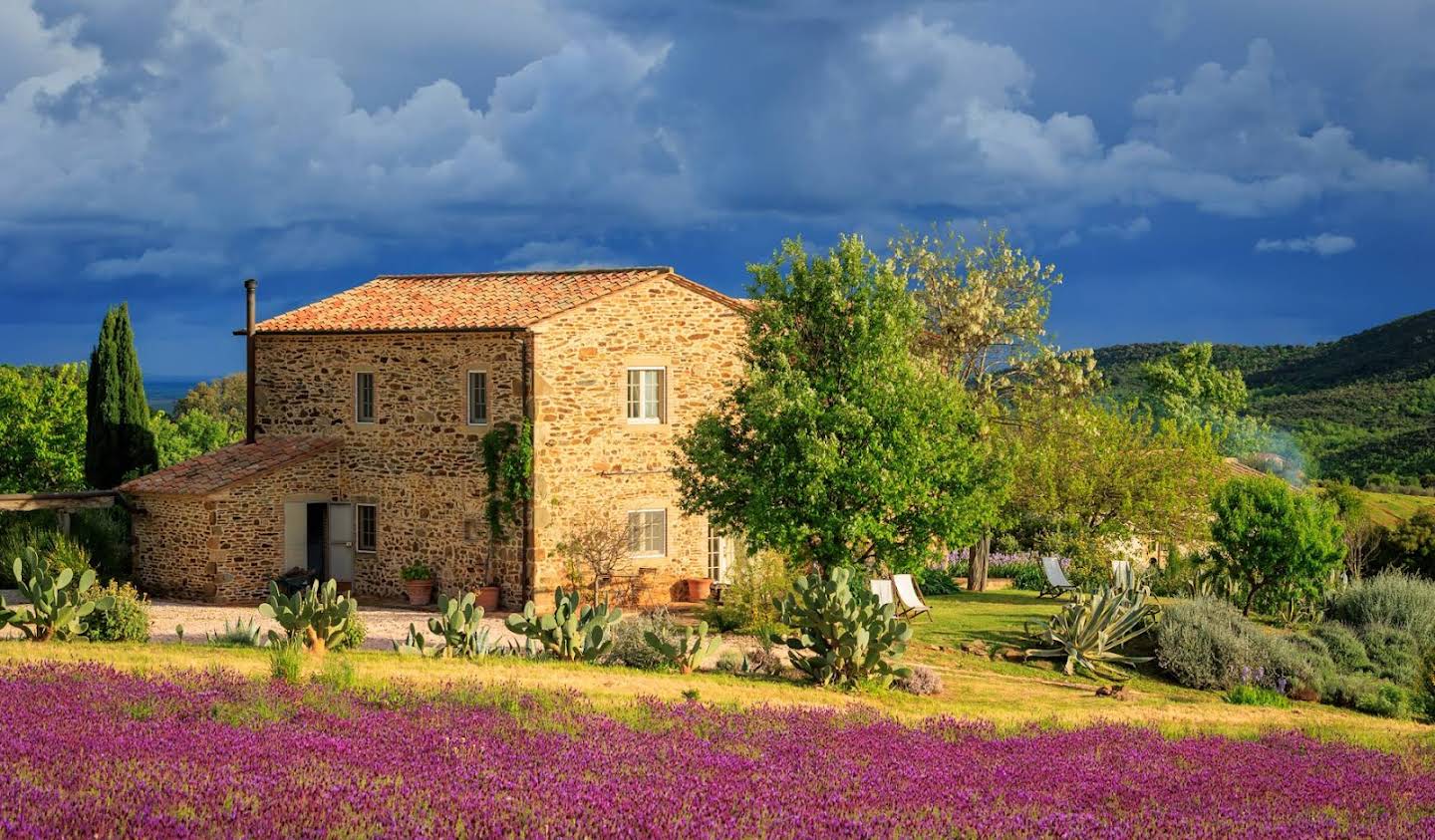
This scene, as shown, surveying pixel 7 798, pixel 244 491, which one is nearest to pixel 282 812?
pixel 7 798

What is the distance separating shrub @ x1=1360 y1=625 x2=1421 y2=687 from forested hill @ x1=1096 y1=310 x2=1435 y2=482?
3340 cm

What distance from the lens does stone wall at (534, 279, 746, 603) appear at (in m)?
24.9

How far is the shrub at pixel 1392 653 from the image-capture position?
20531mm

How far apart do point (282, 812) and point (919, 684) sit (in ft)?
40.5

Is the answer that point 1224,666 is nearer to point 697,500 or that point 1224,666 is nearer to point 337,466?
point 697,500

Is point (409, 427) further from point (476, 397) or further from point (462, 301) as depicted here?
point (462, 301)

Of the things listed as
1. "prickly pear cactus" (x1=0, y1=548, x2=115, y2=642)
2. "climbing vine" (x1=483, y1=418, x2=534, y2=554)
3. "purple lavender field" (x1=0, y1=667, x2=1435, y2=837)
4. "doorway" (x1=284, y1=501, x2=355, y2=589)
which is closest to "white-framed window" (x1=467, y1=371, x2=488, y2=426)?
"climbing vine" (x1=483, y1=418, x2=534, y2=554)

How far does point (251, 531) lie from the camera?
26.1 m

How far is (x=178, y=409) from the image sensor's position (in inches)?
3078

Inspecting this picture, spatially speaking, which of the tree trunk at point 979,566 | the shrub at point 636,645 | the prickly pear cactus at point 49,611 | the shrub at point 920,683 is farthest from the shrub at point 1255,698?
the prickly pear cactus at point 49,611

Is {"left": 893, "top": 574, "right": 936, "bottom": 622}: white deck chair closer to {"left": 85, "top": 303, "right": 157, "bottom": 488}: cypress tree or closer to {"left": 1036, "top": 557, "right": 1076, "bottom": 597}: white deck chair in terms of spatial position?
{"left": 1036, "top": 557, "right": 1076, "bottom": 597}: white deck chair

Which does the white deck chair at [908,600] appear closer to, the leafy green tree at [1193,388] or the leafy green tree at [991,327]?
the leafy green tree at [991,327]

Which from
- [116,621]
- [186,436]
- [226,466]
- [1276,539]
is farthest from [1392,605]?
[186,436]

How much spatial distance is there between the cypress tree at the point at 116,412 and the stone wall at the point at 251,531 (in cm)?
841
